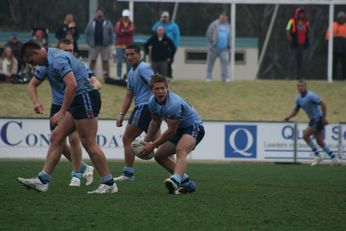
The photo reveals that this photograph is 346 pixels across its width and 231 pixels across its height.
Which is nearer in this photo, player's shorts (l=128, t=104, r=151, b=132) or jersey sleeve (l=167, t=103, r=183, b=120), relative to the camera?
jersey sleeve (l=167, t=103, r=183, b=120)

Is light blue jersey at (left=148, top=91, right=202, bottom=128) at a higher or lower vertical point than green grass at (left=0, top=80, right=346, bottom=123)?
higher

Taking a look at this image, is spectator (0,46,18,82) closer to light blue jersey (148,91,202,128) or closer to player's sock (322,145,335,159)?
player's sock (322,145,335,159)

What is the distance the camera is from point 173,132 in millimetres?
12203

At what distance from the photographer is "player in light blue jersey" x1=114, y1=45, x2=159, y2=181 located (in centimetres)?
1495

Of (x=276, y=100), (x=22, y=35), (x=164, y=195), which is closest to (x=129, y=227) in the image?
(x=164, y=195)

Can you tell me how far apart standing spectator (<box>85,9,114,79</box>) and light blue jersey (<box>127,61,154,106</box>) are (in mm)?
13650

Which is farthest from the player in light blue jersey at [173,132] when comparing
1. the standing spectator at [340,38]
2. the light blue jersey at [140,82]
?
the standing spectator at [340,38]

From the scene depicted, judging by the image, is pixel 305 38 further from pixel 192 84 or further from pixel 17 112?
pixel 17 112

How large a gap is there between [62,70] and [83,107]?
0.55m

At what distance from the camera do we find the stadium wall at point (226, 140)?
24203 millimetres

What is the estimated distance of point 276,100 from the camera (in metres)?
30.4

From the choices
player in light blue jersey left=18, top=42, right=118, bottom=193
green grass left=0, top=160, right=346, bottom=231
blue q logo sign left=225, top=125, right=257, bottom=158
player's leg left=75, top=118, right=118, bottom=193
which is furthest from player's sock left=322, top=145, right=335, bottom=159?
player's leg left=75, top=118, right=118, bottom=193

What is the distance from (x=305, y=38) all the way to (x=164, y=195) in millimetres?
18712

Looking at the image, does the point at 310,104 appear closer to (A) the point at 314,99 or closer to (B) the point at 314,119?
(A) the point at 314,99
